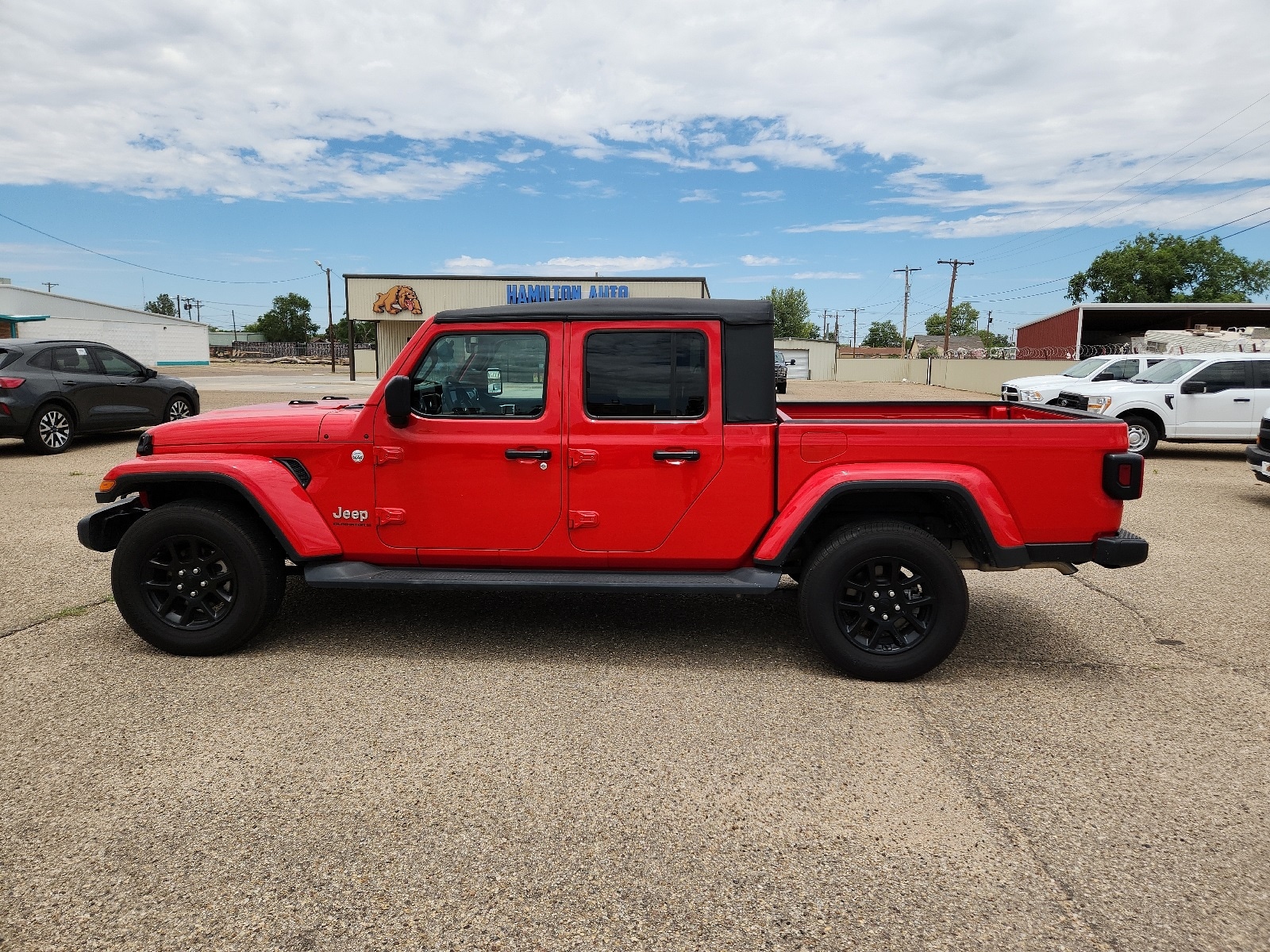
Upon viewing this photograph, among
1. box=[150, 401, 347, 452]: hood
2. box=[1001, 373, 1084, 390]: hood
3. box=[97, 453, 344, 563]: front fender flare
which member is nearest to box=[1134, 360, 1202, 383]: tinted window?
box=[1001, 373, 1084, 390]: hood

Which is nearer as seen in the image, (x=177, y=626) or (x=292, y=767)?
(x=292, y=767)

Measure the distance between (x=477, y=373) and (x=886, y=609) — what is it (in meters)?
2.37

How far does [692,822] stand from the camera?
9.93 feet

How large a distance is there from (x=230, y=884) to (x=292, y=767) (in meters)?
0.74

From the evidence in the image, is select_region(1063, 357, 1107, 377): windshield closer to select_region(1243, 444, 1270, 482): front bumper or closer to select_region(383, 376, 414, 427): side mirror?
select_region(1243, 444, 1270, 482): front bumper

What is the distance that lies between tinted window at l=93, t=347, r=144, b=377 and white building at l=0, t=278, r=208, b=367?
148 ft

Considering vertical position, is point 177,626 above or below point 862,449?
below

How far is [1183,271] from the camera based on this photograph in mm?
69438

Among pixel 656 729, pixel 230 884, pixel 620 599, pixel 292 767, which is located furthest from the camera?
pixel 620 599

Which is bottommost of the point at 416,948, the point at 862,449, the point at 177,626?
the point at 416,948

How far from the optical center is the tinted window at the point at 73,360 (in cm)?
1208

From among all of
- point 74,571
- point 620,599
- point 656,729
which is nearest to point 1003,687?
point 656,729

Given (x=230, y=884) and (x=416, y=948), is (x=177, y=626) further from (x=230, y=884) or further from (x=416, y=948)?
(x=416, y=948)

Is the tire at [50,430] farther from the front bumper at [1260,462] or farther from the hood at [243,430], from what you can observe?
the front bumper at [1260,462]
